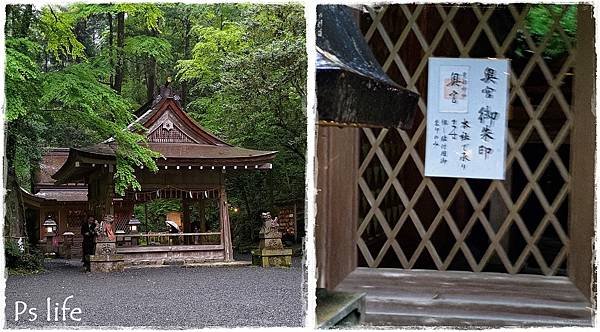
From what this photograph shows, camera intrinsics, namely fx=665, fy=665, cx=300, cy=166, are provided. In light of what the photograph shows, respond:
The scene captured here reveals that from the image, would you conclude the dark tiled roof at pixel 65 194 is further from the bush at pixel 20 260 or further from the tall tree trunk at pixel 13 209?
the bush at pixel 20 260

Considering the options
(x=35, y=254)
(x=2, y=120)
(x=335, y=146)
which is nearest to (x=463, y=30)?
(x=335, y=146)

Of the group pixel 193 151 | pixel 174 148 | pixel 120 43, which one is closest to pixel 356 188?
pixel 193 151

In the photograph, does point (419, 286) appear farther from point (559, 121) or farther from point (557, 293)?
point (559, 121)

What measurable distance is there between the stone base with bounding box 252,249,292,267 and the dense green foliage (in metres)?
1.38

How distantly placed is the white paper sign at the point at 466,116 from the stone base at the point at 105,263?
277 inches

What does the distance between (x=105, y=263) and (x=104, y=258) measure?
0.09m

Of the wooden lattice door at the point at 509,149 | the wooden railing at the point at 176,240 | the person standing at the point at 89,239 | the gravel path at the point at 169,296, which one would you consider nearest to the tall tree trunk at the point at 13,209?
the gravel path at the point at 169,296

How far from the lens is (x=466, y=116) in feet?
7.98

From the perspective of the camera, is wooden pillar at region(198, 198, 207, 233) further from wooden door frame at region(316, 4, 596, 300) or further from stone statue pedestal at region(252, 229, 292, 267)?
wooden door frame at region(316, 4, 596, 300)

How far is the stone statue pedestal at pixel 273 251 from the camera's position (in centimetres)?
922

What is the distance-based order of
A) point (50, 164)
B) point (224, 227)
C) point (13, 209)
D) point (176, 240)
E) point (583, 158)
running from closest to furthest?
point (583, 158) < point (13, 209) < point (224, 227) < point (176, 240) < point (50, 164)

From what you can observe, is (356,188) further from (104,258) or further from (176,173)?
(176,173)

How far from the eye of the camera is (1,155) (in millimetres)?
2223

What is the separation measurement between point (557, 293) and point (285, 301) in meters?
4.90
